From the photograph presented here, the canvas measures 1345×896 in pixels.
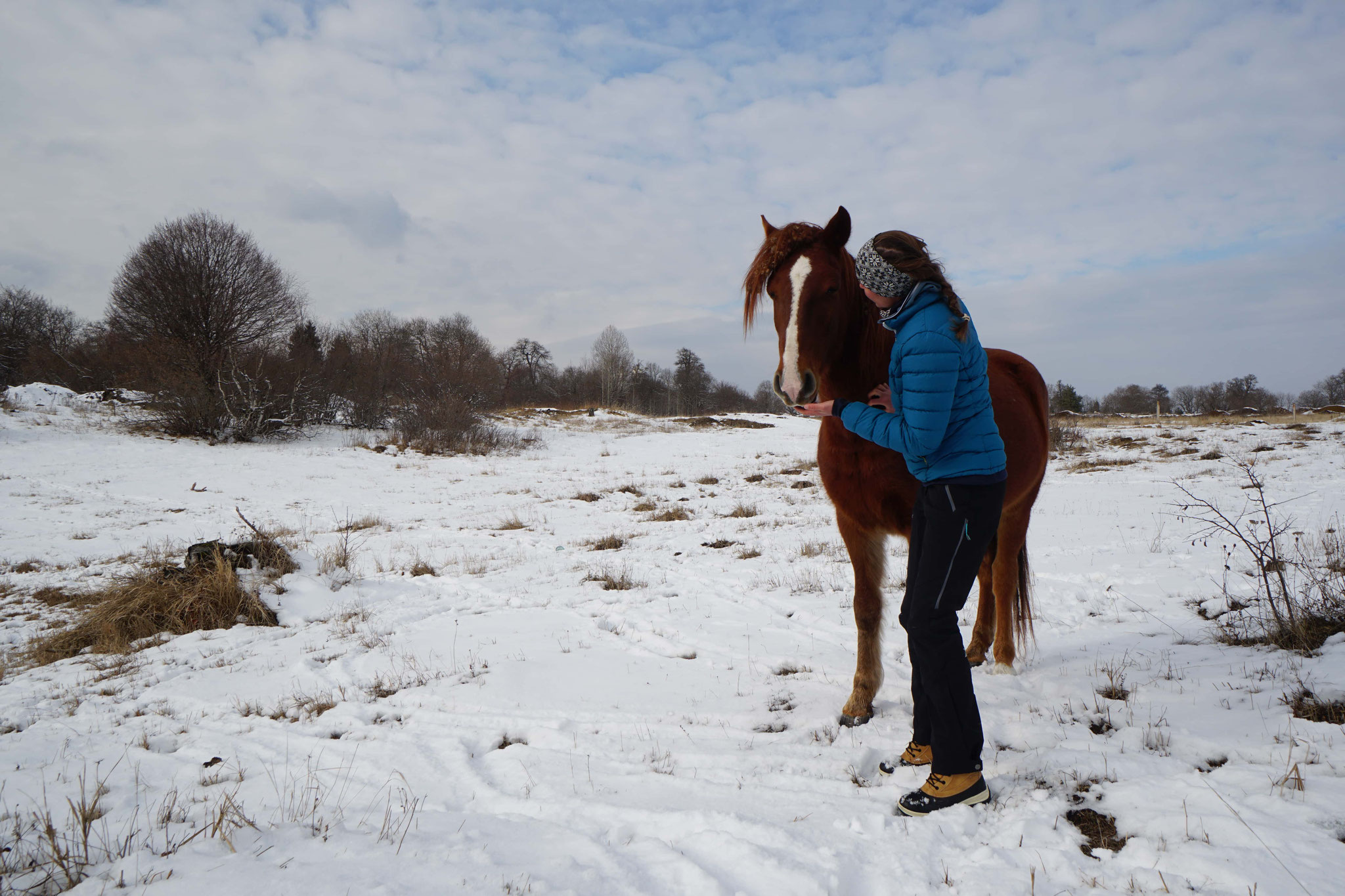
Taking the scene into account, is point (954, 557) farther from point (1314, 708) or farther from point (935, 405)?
point (1314, 708)

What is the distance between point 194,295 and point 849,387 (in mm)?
27163

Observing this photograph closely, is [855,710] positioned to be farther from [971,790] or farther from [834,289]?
[834,289]

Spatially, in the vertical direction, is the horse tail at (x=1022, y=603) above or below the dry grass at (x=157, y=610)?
above

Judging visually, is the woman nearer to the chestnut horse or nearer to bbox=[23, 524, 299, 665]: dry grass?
the chestnut horse

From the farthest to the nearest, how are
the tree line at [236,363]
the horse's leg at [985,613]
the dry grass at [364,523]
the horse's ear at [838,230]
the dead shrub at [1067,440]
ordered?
the tree line at [236,363] < the dead shrub at [1067,440] < the dry grass at [364,523] < the horse's leg at [985,613] < the horse's ear at [838,230]

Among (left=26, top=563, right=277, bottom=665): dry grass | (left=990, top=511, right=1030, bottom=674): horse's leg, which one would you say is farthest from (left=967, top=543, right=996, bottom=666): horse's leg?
(left=26, top=563, right=277, bottom=665): dry grass

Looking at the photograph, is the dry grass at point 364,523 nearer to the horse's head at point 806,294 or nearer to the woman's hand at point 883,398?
the horse's head at point 806,294

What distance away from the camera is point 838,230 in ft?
9.26

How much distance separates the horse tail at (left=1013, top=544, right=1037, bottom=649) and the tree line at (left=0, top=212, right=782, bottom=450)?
15.0 m

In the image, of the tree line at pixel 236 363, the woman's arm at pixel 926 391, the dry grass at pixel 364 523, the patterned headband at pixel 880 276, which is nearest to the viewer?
the woman's arm at pixel 926 391

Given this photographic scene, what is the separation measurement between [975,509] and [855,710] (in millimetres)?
1476

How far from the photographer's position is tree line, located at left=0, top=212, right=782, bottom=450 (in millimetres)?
21000

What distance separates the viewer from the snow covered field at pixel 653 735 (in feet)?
→ 6.40

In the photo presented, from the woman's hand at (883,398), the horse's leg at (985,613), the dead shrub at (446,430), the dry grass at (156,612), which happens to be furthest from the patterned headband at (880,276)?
the dead shrub at (446,430)
